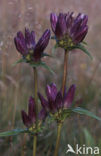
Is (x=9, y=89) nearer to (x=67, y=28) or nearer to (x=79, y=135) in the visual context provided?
(x=79, y=135)

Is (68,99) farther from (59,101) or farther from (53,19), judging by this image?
(53,19)

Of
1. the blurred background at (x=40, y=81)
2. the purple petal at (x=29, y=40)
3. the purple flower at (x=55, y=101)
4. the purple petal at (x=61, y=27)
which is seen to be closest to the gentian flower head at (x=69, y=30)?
the purple petal at (x=61, y=27)

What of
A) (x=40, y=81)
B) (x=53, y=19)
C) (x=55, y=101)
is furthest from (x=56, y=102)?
(x=40, y=81)

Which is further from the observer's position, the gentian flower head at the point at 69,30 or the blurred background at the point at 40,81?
the blurred background at the point at 40,81

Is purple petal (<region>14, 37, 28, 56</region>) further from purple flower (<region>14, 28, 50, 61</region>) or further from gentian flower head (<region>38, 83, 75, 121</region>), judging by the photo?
gentian flower head (<region>38, 83, 75, 121</region>)

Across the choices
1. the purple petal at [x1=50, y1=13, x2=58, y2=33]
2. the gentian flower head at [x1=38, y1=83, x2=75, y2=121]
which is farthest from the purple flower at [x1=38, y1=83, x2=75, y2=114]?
the purple petal at [x1=50, y1=13, x2=58, y2=33]

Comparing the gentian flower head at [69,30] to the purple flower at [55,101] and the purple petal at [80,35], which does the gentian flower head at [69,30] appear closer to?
the purple petal at [80,35]

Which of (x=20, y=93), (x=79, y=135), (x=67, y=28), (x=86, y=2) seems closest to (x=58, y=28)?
(x=67, y=28)
